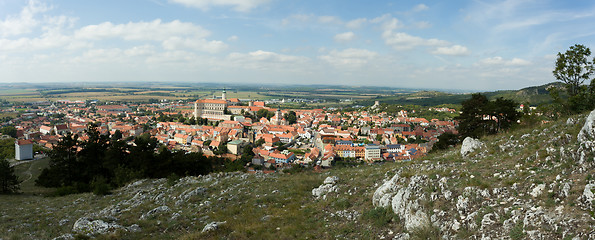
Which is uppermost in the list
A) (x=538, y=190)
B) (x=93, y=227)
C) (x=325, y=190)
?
(x=538, y=190)

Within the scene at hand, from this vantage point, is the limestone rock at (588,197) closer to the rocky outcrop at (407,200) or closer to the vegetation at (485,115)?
the rocky outcrop at (407,200)

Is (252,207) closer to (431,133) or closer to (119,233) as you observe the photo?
(119,233)

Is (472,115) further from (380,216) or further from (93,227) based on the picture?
(93,227)

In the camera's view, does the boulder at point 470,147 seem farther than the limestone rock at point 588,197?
Yes

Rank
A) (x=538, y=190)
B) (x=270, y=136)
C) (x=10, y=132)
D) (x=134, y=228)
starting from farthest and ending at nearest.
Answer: (x=270, y=136), (x=10, y=132), (x=134, y=228), (x=538, y=190)

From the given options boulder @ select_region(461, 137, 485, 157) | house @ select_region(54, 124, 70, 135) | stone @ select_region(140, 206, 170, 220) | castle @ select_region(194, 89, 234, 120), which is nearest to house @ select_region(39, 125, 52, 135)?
house @ select_region(54, 124, 70, 135)

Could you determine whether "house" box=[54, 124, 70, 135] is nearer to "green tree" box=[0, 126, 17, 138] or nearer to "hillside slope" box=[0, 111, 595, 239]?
"green tree" box=[0, 126, 17, 138]

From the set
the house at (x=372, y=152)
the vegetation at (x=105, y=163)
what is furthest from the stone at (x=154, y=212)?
the house at (x=372, y=152)

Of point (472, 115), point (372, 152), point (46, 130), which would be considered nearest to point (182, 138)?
point (46, 130)
